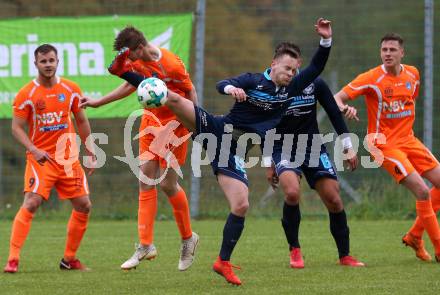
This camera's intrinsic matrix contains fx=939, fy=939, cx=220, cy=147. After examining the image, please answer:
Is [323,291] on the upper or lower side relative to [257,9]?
lower

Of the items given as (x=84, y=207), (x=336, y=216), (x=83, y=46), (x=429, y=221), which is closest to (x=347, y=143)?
(x=336, y=216)

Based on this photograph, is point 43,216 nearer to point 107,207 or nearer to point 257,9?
point 107,207

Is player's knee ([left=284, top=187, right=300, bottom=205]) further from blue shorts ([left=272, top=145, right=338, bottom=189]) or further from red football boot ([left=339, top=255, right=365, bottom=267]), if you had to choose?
red football boot ([left=339, top=255, right=365, bottom=267])

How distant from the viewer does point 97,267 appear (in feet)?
27.4

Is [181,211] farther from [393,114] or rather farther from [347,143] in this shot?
[393,114]

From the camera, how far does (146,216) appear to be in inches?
318

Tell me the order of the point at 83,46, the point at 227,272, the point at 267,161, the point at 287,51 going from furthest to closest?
the point at 83,46, the point at 267,161, the point at 287,51, the point at 227,272

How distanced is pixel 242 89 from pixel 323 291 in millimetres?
1621

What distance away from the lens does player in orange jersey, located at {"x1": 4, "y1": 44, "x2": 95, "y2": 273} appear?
818 centimetres

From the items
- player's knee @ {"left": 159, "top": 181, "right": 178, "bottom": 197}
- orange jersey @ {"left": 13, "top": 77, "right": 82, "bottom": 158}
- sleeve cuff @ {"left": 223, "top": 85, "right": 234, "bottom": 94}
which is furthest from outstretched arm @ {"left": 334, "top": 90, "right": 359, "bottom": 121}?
orange jersey @ {"left": 13, "top": 77, "right": 82, "bottom": 158}

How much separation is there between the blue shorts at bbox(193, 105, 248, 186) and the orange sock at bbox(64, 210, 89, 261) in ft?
5.83

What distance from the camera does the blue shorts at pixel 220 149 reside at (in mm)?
7113

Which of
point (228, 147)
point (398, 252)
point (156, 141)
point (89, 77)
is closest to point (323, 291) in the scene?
point (228, 147)

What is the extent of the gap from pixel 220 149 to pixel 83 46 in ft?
23.8
